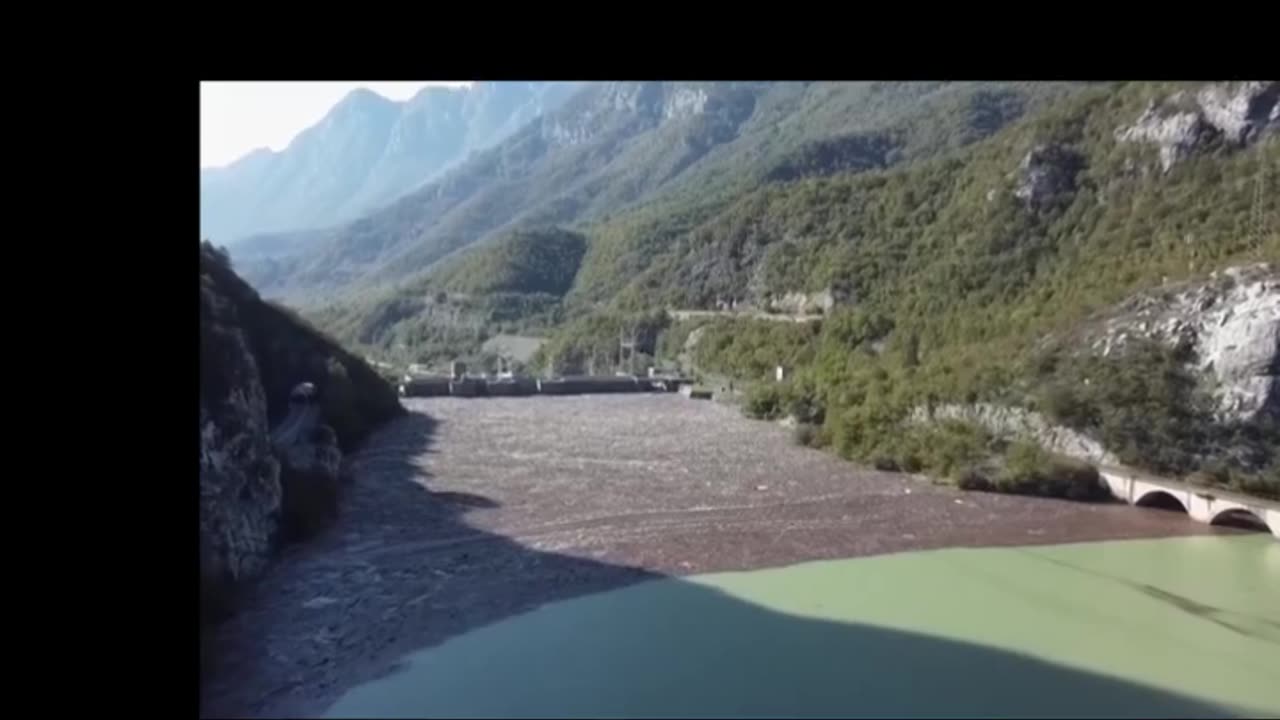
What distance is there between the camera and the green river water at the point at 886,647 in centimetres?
441

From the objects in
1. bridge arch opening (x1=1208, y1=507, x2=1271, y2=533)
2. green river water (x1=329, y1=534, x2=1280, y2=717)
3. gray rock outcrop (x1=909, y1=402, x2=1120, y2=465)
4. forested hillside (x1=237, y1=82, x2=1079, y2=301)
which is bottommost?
green river water (x1=329, y1=534, x2=1280, y2=717)

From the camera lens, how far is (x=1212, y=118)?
11.4 metres

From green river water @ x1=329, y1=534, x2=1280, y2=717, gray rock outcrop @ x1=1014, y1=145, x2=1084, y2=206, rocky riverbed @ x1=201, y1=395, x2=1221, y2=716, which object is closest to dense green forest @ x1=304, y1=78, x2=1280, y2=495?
gray rock outcrop @ x1=1014, y1=145, x2=1084, y2=206

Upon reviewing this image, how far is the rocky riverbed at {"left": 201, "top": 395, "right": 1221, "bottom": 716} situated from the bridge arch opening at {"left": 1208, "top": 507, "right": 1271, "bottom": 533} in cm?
24

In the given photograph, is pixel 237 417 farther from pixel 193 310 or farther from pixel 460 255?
pixel 460 255

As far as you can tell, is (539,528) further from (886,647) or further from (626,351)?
(626,351)

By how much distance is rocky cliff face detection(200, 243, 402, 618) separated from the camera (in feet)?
17.8

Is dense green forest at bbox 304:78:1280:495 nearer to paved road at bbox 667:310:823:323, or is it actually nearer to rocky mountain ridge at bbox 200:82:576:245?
paved road at bbox 667:310:823:323

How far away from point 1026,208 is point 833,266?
10.0ft

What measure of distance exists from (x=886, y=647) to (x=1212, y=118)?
9.12 meters

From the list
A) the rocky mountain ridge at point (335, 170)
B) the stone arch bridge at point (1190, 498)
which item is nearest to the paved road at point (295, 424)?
the rocky mountain ridge at point (335, 170)

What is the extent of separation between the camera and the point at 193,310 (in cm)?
160

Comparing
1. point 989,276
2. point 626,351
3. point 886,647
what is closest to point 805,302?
point 626,351
